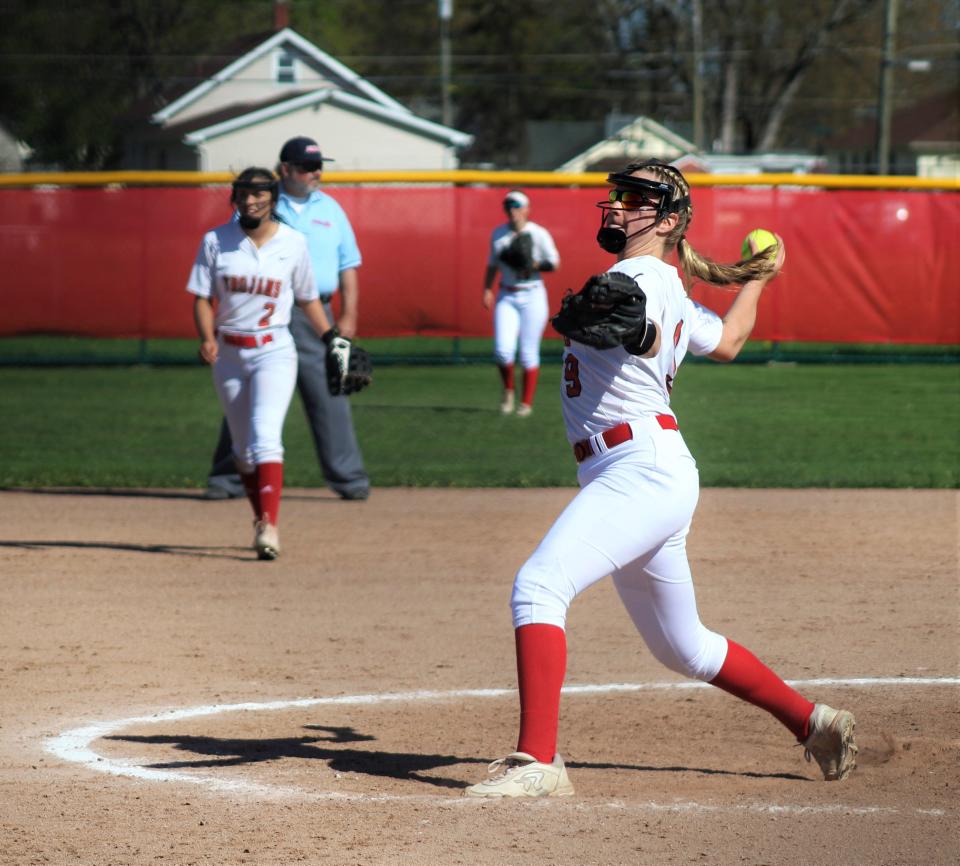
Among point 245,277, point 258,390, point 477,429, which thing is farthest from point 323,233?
point 477,429

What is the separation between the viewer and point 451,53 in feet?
192

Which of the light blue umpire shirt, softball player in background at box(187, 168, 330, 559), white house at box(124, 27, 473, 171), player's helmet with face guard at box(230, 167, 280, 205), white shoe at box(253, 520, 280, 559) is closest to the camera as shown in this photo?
player's helmet with face guard at box(230, 167, 280, 205)

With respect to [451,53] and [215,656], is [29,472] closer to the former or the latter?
[215,656]

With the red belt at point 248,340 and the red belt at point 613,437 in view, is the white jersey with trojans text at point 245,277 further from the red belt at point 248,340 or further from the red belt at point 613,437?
the red belt at point 613,437

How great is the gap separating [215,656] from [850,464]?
252 inches

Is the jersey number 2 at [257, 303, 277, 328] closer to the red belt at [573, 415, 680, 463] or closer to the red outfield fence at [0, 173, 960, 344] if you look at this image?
the red belt at [573, 415, 680, 463]

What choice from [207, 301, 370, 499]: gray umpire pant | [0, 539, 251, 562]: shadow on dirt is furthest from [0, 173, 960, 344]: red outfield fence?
[0, 539, 251, 562]: shadow on dirt

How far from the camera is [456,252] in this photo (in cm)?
1870

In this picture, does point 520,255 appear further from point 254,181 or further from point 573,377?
point 573,377

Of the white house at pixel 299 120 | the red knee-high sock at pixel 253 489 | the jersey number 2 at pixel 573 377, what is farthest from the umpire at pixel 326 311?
the white house at pixel 299 120

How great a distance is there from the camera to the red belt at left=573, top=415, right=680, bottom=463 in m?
3.99

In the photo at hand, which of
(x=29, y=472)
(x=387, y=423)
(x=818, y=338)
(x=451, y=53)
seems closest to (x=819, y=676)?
(x=29, y=472)

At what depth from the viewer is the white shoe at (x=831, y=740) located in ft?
13.7

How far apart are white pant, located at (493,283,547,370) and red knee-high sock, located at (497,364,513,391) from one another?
0.11 meters
